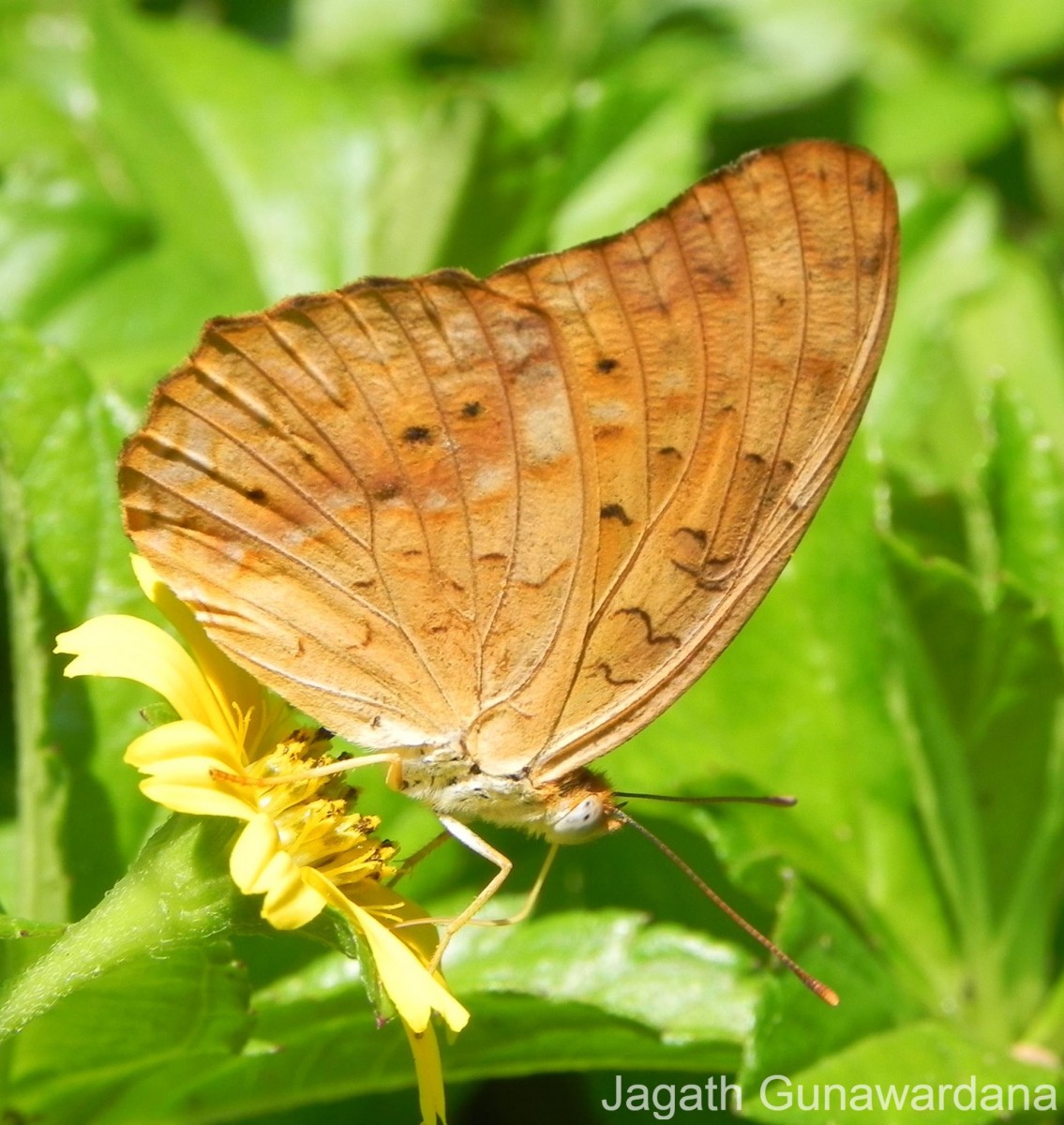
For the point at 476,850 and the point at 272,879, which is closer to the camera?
the point at 272,879

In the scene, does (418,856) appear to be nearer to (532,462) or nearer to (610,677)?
(610,677)

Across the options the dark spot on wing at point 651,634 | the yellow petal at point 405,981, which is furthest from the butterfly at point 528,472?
the yellow petal at point 405,981

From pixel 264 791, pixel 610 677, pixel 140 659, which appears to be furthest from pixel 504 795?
pixel 140 659

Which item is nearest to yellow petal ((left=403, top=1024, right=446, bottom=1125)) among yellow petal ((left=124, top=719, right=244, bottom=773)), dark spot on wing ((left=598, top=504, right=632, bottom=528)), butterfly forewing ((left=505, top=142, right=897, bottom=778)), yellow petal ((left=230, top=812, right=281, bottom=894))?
yellow petal ((left=230, top=812, right=281, bottom=894))

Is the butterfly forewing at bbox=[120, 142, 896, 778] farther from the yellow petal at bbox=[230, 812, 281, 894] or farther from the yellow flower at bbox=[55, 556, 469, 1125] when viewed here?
the yellow petal at bbox=[230, 812, 281, 894]

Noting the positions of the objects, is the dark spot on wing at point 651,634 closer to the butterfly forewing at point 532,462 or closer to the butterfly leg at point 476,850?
the butterfly forewing at point 532,462

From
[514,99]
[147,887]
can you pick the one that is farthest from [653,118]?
[147,887]

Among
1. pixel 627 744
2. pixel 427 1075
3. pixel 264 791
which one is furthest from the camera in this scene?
pixel 627 744
